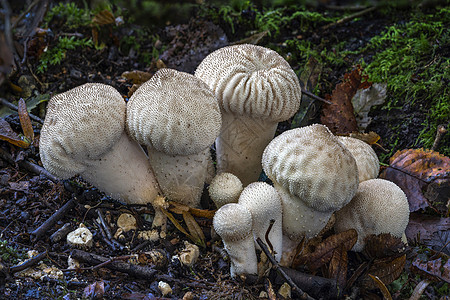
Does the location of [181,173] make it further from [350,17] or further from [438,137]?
[350,17]

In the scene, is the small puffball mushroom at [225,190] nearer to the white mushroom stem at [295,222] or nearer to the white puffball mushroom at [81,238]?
the white mushroom stem at [295,222]

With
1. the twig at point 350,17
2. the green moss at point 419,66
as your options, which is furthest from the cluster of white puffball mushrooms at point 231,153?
the twig at point 350,17

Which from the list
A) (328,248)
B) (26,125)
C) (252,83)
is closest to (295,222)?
(328,248)

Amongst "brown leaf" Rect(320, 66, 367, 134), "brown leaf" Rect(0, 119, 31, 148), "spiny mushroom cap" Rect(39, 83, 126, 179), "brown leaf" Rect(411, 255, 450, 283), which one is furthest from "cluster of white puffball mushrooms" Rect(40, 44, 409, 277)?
"brown leaf" Rect(0, 119, 31, 148)

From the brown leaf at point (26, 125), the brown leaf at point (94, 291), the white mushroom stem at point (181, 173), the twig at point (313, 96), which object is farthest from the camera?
the twig at point (313, 96)

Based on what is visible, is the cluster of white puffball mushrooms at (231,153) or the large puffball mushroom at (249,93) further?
the large puffball mushroom at (249,93)

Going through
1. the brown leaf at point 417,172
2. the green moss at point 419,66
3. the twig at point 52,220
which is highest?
the green moss at point 419,66

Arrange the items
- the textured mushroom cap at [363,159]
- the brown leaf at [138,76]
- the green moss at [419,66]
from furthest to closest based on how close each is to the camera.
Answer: the brown leaf at [138,76] → the green moss at [419,66] → the textured mushroom cap at [363,159]
